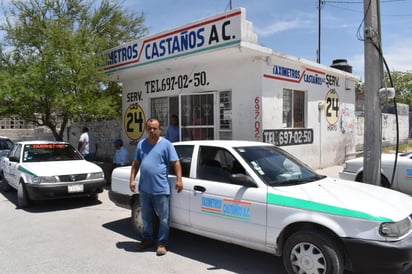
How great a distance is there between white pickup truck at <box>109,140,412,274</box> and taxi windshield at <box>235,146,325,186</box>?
0.01 meters

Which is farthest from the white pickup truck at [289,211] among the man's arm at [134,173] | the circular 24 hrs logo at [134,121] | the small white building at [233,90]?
the circular 24 hrs logo at [134,121]

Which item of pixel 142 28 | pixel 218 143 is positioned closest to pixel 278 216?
pixel 218 143

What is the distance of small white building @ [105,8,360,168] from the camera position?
8883 millimetres

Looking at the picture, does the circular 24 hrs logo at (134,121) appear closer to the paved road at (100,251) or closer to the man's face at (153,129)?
the paved road at (100,251)

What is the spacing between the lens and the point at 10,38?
11.9 m

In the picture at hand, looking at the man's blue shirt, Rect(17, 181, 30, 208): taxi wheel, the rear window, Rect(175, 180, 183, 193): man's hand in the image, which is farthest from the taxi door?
the rear window

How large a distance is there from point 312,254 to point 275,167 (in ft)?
3.97

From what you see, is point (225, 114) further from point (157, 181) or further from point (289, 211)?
point (289, 211)

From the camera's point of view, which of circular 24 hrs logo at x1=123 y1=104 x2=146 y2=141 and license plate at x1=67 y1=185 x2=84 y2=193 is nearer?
license plate at x1=67 y1=185 x2=84 y2=193

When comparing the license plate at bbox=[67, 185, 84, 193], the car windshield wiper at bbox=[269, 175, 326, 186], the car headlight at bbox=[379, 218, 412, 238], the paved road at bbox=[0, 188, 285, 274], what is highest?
the car windshield wiper at bbox=[269, 175, 326, 186]

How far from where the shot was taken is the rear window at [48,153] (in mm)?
8328

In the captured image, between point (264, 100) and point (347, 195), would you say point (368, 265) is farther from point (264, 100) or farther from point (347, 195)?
point (264, 100)

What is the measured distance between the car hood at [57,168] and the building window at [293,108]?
5.41m

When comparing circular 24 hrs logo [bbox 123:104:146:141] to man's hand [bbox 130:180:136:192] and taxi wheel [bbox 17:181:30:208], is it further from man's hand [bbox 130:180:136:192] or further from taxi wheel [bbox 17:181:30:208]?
man's hand [bbox 130:180:136:192]
